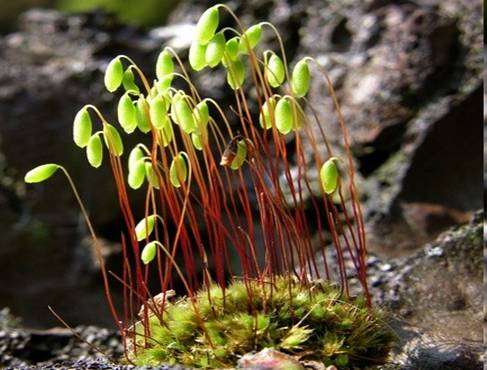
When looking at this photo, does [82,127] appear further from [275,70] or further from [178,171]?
[275,70]

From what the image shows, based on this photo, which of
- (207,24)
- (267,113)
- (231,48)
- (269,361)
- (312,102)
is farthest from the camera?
(312,102)

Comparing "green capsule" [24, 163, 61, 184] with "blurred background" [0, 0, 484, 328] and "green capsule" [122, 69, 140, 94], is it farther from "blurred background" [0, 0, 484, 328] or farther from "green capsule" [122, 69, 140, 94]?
"blurred background" [0, 0, 484, 328]

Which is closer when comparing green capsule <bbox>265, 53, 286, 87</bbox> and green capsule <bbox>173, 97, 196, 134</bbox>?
green capsule <bbox>173, 97, 196, 134</bbox>

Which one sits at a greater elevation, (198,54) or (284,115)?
(198,54)

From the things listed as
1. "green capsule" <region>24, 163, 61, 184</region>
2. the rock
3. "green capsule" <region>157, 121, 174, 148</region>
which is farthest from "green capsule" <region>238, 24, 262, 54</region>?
the rock

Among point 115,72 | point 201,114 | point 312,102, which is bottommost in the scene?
point 312,102

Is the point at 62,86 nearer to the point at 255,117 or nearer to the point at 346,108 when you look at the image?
the point at 255,117

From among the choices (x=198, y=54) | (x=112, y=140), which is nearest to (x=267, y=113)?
(x=198, y=54)
